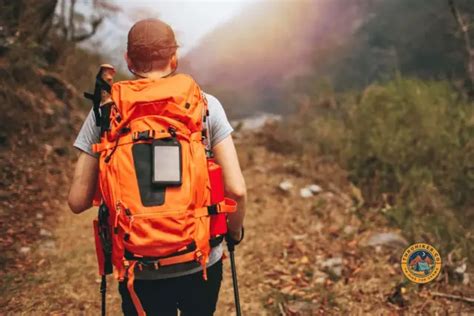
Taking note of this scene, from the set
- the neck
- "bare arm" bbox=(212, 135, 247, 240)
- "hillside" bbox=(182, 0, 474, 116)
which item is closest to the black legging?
"bare arm" bbox=(212, 135, 247, 240)

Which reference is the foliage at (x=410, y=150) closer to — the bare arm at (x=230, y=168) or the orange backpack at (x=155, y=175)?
the bare arm at (x=230, y=168)

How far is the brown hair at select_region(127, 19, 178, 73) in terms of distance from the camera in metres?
1.75

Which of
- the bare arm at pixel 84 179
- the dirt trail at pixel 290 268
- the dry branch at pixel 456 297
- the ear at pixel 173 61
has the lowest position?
the dry branch at pixel 456 297

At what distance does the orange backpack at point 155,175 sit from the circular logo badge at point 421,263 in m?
2.54

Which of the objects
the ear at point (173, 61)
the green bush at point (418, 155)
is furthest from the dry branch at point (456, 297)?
the ear at point (173, 61)

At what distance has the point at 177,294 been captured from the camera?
1952mm

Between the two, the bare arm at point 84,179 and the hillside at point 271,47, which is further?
the hillside at point 271,47

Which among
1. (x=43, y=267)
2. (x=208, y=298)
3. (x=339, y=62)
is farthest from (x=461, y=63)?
(x=208, y=298)

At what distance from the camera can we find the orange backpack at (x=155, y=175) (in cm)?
168

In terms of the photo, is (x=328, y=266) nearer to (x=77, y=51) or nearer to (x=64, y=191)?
(x=64, y=191)

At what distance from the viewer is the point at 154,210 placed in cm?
168

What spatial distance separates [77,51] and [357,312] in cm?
765

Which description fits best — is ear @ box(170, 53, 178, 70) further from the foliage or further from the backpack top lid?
the foliage

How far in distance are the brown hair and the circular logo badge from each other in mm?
2854
